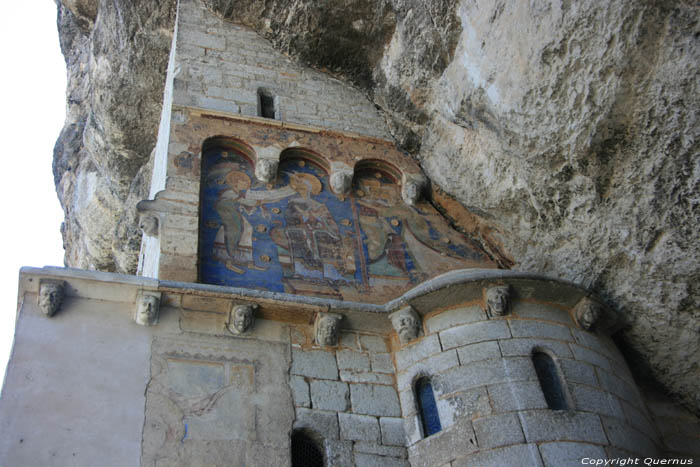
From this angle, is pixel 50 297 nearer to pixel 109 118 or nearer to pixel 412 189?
pixel 412 189

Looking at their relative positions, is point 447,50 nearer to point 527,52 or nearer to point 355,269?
point 527,52

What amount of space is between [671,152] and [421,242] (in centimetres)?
295

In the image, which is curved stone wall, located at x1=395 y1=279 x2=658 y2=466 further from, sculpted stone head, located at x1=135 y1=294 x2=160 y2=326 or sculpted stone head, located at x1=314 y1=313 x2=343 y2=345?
sculpted stone head, located at x1=135 y1=294 x2=160 y2=326

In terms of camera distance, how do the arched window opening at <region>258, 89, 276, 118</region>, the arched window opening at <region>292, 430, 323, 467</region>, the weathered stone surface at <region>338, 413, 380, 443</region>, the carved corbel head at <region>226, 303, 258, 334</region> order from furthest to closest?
the arched window opening at <region>258, 89, 276, 118</region>, the carved corbel head at <region>226, 303, 258, 334</region>, the weathered stone surface at <region>338, 413, 380, 443</region>, the arched window opening at <region>292, 430, 323, 467</region>

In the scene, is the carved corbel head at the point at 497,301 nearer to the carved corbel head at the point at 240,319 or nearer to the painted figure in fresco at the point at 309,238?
the painted figure in fresco at the point at 309,238

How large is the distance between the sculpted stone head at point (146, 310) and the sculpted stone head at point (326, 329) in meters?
1.38

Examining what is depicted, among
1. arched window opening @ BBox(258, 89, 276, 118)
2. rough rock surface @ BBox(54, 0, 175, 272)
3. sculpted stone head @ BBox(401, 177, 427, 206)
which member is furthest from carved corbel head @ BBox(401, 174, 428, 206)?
rough rock surface @ BBox(54, 0, 175, 272)

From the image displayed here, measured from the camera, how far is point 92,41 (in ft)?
42.4

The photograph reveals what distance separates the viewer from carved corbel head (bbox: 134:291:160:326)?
6.38 m

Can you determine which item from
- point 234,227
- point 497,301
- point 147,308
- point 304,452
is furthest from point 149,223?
point 497,301

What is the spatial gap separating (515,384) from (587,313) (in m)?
1.12

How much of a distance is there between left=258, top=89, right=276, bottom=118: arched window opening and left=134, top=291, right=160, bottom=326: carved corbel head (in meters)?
3.85

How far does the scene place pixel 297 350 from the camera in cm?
671

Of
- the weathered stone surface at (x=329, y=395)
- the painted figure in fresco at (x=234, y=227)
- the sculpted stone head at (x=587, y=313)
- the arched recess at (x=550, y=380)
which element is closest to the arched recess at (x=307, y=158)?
the painted figure in fresco at (x=234, y=227)
